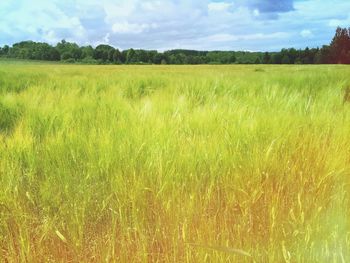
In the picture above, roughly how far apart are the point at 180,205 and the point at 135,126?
45 centimetres

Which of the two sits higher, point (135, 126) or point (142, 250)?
point (135, 126)

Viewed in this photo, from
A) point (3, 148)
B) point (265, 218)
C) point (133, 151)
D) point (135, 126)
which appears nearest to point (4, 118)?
point (3, 148)

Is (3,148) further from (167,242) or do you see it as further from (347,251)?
(347,251)

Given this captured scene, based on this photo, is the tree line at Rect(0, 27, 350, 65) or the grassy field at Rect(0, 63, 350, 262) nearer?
the grassy field at Rect(0, 63, 350, 262)

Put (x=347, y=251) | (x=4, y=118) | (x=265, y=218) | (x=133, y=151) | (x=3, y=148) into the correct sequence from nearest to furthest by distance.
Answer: (x=347, y=251)
(x=265, y=218)
(x=133, y=151)
(x=3, y=148)
(x=4, y=118)

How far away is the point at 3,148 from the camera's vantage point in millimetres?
1420

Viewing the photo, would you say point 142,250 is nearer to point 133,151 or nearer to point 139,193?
point 139,193

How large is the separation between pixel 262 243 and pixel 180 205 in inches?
8.3

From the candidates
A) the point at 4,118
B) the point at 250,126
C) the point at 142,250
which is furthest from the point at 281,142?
the point at 4,118

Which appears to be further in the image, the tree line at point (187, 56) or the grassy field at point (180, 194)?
the tree line at point (187, 56)

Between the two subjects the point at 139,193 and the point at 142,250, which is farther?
the point at 139,193

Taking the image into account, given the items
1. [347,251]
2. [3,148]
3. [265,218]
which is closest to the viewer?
[347,251]

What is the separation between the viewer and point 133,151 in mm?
1296

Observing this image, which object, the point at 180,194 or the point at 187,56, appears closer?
the point at 180,194
